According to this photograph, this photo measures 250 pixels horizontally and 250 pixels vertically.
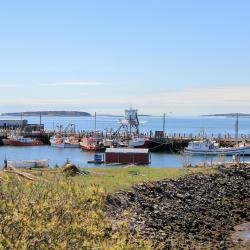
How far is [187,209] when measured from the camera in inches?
1005

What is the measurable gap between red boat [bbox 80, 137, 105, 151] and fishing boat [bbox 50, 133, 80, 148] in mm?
2887

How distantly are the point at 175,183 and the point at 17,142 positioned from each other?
7211 centimetres

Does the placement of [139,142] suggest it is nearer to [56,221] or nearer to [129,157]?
[129,157]

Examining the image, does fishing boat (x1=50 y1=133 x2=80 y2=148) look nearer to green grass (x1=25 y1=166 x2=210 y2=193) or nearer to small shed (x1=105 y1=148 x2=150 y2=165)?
small shed (x1=105 y1=148 x2=150 y2=165)

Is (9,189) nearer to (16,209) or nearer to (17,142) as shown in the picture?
(16,209)

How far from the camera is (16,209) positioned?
7789mm

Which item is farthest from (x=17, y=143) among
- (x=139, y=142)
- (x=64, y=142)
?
(x=139, y=142)

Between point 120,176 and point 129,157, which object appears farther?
point 129,157

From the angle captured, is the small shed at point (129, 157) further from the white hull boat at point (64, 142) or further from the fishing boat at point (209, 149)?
the white hull boat at point (64, 142)

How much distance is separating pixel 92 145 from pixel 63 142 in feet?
30.7

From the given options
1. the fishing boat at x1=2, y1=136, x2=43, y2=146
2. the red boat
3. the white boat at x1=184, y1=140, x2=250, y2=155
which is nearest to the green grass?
the white boat at x1=184, y1=140, x2=250, y2=155

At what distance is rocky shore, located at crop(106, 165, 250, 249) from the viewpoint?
20562 mm

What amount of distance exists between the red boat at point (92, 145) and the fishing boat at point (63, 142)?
9.47ft

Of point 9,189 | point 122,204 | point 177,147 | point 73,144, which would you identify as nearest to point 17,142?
point 73,144
